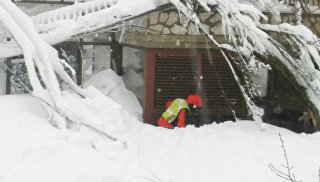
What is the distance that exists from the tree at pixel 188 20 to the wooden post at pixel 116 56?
2.22 meters

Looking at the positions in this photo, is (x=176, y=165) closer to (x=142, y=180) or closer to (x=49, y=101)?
(x=142, y=180)

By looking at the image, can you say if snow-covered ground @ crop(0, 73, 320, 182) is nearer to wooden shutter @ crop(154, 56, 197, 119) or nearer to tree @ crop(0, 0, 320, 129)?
tree @ crop(0, 0, 320, 129)

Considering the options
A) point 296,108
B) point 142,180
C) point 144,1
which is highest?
point 144,1

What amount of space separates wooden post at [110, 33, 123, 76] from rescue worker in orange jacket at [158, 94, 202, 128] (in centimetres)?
237

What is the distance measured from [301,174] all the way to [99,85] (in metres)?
6.12

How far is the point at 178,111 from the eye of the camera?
33.8 feet

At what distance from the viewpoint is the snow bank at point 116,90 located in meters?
11.5

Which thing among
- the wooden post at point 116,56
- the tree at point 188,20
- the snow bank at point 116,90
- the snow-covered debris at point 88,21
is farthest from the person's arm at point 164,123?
the snow-covered debris at point 88,21

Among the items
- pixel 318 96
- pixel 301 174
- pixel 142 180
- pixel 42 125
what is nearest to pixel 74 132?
pixel 42 125

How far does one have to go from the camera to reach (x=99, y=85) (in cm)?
1176

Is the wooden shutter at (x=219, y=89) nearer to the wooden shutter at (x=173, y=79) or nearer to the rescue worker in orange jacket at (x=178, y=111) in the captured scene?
the wooden shutter at (x=173, y=79)

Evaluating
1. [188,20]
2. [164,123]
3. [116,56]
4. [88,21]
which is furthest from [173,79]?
[88,21]

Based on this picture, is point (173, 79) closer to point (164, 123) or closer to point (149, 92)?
point (149, 92)

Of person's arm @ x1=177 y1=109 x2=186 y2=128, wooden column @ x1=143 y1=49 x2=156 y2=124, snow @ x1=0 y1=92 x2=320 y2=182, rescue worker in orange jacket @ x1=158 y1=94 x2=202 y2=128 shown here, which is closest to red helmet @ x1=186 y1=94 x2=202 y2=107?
rescue worker in orange jacket @ x1=158 y1=94 x2=202 y2=128
